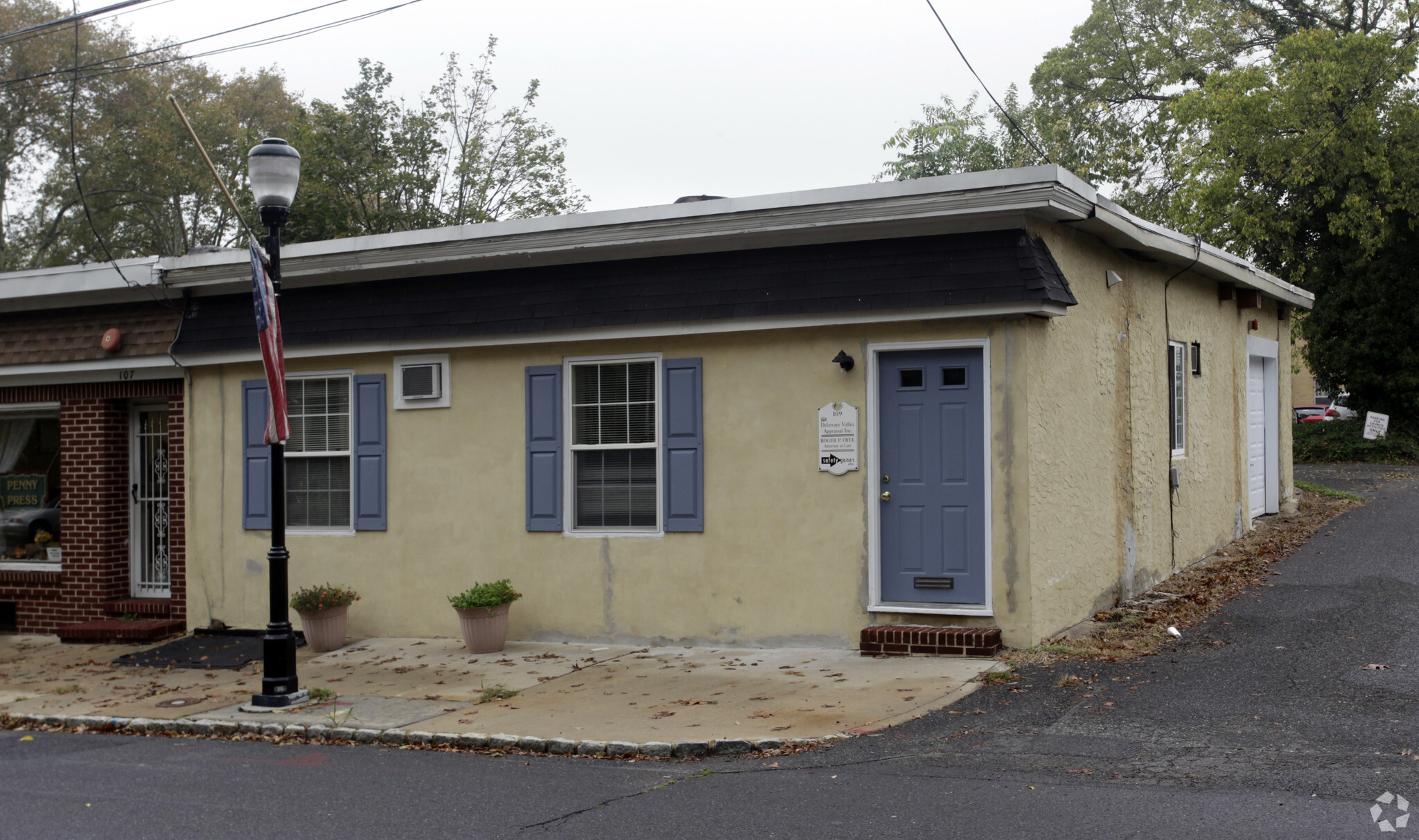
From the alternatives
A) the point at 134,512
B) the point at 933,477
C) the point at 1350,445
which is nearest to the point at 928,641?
the point at 933,477

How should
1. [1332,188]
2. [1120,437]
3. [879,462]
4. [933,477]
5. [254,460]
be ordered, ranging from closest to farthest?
1. [933,477]
2. [879,462]
3. [1120,437]
4. [254,460]
5. [1332,188]

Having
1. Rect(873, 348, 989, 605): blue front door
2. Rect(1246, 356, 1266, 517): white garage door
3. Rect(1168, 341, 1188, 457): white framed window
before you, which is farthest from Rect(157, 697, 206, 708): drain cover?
Rect(1246, 356, 1266, 517): white garage door

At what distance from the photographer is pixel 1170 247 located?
11562 millimetres

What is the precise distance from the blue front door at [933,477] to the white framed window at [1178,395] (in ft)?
14.0

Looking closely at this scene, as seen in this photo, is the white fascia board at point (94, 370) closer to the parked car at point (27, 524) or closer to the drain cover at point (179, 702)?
the parked car at point (27, 524)

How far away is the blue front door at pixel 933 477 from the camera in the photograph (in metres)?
9.33

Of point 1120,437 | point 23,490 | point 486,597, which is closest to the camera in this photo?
point 486,597

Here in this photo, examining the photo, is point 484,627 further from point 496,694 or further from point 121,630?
point 121,630

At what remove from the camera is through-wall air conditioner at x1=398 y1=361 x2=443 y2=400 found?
36.7 ft

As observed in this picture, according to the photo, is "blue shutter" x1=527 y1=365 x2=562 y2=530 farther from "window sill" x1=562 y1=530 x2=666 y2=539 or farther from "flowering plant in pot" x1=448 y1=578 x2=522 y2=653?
"flowering plant in pot" x1=448 y1=578 x2=522 y2=653

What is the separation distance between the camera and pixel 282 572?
885cm

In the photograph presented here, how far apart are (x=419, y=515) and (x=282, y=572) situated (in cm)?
251

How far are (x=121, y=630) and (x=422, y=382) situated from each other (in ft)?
14.3

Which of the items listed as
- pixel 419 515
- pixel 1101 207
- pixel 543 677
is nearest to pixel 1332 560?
pixel 1101 207
